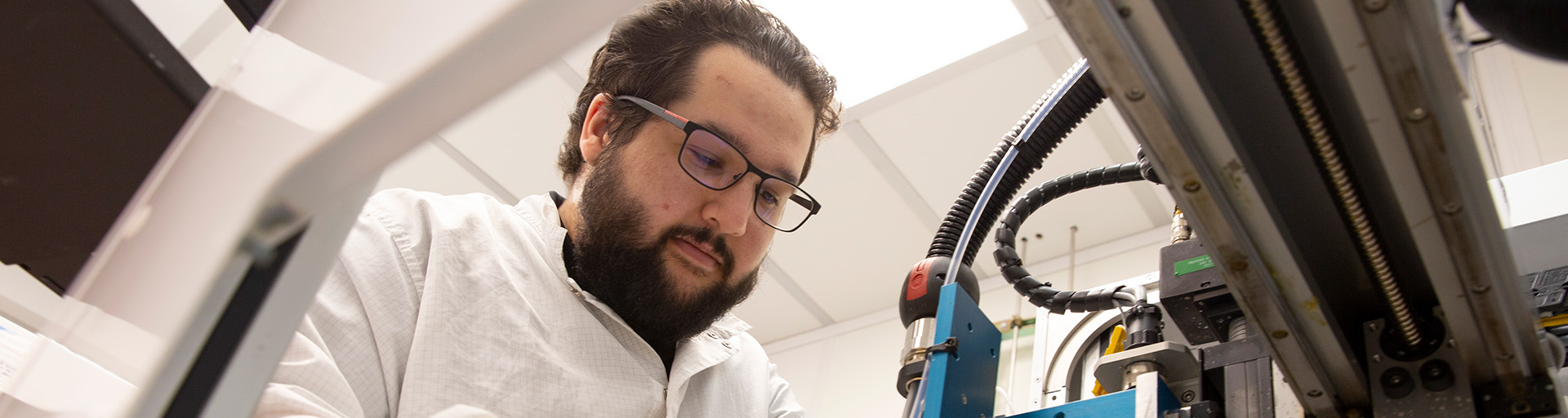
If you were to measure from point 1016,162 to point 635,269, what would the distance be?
0.51 metres

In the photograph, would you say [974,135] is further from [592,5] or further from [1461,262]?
[592,5]

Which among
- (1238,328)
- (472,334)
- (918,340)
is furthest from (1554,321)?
(472,334)

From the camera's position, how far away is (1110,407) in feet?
3.00

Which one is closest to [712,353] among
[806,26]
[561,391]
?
[561,391]

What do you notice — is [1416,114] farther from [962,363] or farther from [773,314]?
[773,314]

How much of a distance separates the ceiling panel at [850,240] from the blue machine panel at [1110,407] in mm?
1965

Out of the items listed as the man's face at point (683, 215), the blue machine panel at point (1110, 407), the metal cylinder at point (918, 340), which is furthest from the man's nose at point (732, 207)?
the blue machine panel at point (1110, 407)

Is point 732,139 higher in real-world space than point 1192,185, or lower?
higher

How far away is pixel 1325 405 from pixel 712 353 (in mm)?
752

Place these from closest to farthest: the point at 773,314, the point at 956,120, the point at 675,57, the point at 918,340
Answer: the point at 918,340 < the point at 675,57 < the point at 956,120 < the point at 773,314

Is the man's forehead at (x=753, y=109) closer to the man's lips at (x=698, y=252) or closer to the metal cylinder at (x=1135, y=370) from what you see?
the man's lips at (x=698, y=252)

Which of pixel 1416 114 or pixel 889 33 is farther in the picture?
pixel 889 33

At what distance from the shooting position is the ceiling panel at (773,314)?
378 centimetres

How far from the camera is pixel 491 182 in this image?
3.38 metres
